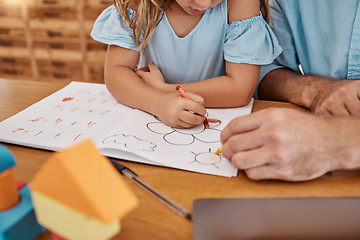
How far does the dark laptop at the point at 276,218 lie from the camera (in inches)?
14.1

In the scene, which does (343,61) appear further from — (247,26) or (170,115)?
(170,115)

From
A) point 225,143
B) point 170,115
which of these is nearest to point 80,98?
point 170,115

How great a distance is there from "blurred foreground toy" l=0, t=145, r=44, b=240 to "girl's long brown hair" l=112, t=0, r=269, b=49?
0.60 metres

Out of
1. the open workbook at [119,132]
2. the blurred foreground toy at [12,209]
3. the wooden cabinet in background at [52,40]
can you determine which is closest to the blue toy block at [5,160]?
the blurred foreground toy at [12,209]

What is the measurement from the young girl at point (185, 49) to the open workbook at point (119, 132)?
4 centimetres

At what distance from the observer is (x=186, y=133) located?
2.08ft

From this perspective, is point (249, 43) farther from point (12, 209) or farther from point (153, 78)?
point (12, 209)

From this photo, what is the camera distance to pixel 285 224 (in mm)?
373

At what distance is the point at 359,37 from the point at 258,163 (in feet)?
2.17

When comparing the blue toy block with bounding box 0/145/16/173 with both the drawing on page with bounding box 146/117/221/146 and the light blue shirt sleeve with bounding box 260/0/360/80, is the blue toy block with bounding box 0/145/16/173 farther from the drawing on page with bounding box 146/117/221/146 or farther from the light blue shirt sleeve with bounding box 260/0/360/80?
the light blue shirt sleeve with bounding box 260/0/360/80

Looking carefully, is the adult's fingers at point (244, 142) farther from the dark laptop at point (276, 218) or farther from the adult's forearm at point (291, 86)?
the adult's forearm at point (291, 86)

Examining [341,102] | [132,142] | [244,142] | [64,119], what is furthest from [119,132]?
[341,102]

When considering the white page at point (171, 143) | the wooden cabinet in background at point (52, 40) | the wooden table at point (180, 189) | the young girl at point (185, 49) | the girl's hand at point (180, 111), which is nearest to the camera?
the wooden table at point (180, 189)

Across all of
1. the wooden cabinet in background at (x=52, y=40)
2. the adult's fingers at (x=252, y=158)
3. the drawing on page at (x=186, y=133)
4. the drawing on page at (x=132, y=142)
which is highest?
the adult's fingers at (x=252, y=158)
